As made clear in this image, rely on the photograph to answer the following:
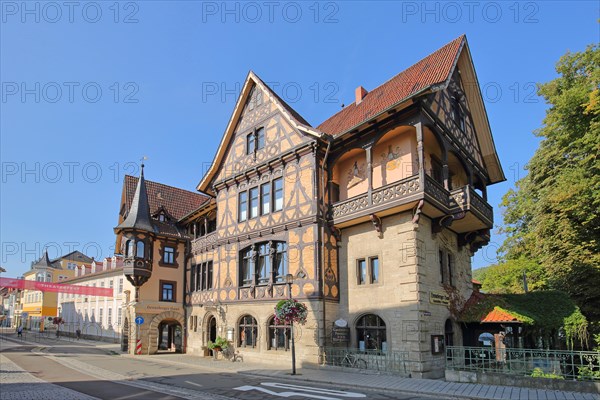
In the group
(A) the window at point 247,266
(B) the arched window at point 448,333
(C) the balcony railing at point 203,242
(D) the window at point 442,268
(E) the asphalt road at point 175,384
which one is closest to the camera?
(E) the asphalt road at point 175,384

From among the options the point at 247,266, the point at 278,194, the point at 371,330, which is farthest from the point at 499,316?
the point at 247,266

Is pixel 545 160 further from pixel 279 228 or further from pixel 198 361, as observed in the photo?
pixel 198 361

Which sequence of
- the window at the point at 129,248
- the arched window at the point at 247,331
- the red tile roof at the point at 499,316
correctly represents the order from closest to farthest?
the red tile roof at the point at 499,316, the arched window at the point at 247,331, the window at the point at 129,248

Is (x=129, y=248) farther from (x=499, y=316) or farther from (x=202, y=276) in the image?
(x=499, y=316)

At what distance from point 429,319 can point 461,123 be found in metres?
10.3

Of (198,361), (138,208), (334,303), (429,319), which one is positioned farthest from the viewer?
(138,208)

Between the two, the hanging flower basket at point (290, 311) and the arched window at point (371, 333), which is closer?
the hanging flower basket at point (290, 311)

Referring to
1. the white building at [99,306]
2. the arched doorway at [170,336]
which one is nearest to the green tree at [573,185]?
the arched doorway at [170,336]

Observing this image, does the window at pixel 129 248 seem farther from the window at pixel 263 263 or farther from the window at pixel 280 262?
the window at pixel 280 262

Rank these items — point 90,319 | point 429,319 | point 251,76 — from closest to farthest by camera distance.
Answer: point 429,319 < point 251,76 < point 90,319

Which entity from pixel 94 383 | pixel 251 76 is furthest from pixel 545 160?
pixel 94 383

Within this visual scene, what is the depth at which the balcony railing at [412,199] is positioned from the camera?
53.3ft

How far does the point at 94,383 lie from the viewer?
49.6ft

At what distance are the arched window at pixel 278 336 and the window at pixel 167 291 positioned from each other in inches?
475
